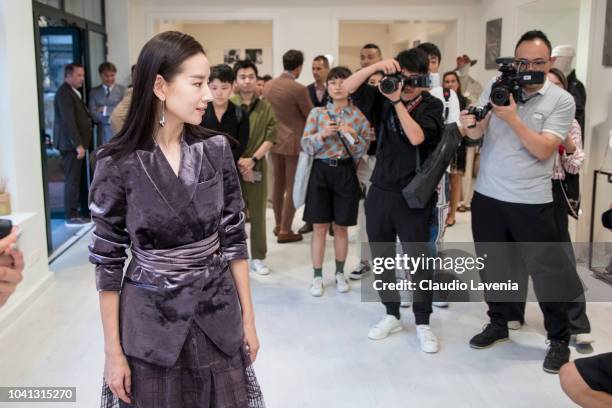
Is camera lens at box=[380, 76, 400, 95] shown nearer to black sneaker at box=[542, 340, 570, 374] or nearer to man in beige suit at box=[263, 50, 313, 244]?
black sneaker at box=[542, 340, 570, 374]

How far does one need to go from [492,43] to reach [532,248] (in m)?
5.31

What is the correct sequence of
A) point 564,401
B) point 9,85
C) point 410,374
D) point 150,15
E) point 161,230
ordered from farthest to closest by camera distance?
1. point 150,15
2. point 9,85
3. point 410,374
4. point 564,401
5. point 161,230

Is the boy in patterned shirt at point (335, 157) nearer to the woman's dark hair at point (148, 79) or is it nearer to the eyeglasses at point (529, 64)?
the eyeglasses at point (529, 64)

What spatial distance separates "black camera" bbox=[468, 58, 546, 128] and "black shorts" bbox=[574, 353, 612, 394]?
50.5 inches

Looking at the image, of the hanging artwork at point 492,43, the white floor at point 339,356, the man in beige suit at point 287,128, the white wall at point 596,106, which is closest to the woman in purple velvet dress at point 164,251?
the white floor at point 339,356

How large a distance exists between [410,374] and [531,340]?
80cm

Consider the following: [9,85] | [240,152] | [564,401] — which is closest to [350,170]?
[240,152]

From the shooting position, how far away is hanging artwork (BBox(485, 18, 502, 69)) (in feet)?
24.2

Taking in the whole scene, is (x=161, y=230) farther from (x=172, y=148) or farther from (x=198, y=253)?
(x=172, y=148)

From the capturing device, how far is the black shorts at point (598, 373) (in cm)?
176

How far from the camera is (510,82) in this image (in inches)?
108

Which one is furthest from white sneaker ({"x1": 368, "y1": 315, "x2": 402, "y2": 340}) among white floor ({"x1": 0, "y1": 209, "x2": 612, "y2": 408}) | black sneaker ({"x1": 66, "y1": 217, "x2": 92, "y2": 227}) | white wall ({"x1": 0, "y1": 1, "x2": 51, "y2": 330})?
black sneaker ({"x1": 66, "y1": 217, "x2": 92, "y2": 227})

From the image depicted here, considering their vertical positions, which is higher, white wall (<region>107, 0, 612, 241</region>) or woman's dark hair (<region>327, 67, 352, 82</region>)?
white wall (<region>107, 0, 612, 241</region>)

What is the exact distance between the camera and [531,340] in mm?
3230
